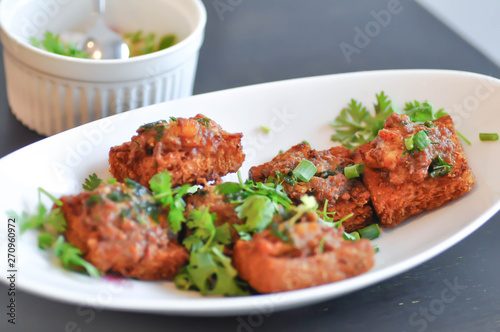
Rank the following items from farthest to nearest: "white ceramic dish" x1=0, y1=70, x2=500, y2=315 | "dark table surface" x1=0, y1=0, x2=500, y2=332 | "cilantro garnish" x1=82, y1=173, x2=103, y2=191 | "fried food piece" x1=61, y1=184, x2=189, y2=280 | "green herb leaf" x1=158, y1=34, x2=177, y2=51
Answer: "green herb leaf" x1=158, y1=34, x2=177, y2=51 → "cilantro garnish" x1=82, y1=173, x2=103, y2=191 → "dark table surface" x1=0, y1=0, x2=500, y2=332 → "fried food piece" x1=61, y1=184, x2=189, y2=280 → "white ceramic dish" x1=0, y1=70, x2=500, y2=315

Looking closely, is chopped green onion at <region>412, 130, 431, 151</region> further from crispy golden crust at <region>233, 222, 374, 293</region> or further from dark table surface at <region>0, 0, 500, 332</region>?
crispy golden crust at <region>233, 222, 374, 293</region>

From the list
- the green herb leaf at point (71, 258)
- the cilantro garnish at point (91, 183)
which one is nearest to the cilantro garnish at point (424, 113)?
the cilantro garnish at point (91, 183)

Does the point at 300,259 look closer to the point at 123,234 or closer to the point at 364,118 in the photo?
the point at 123,234

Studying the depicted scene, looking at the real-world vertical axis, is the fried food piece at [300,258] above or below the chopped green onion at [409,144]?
below

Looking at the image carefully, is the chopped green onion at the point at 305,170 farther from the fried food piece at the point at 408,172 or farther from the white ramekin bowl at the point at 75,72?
the white ramekin bowl at the point at 75,72

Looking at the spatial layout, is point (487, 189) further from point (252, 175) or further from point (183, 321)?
point (183, 321)

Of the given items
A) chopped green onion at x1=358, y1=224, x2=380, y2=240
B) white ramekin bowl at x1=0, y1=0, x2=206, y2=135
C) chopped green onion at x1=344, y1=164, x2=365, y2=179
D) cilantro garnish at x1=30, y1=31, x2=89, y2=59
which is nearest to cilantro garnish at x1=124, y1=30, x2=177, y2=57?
white ramekin bowl at x1=0, y1=0, x2=206, y2=135

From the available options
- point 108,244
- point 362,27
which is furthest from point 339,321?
point 362,27
